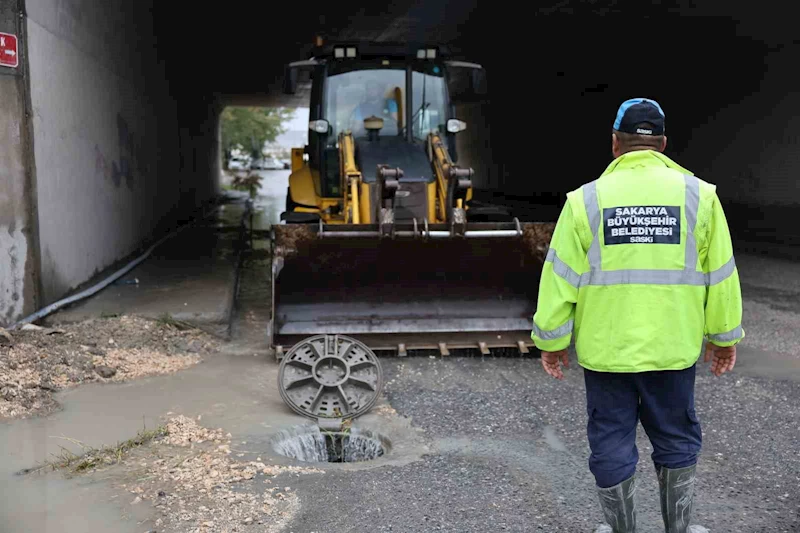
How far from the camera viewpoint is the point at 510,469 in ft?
13.9

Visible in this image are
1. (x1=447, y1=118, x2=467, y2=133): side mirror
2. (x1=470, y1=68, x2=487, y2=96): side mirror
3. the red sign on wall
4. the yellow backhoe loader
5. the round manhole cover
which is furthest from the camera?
(x1=470, y1=68, x2=487, y2=96): side mirror

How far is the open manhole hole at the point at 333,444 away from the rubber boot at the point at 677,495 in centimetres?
199

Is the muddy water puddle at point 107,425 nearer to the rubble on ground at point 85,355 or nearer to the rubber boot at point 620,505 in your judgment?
the rubble on ground at point 85,355

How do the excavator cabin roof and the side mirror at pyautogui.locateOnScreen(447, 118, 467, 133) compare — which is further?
the side mirror at pyautogui.locateOnScreen(447, 118, 467, 133)

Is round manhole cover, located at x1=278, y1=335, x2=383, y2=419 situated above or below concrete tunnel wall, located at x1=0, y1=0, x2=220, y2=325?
below

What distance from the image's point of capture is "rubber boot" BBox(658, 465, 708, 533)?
309cm

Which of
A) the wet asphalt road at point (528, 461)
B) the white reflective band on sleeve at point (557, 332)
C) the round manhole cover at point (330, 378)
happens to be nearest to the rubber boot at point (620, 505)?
the wet asphalt road at point (528, 461)

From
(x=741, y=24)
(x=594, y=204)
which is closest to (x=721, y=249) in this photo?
(x=594, y=204)

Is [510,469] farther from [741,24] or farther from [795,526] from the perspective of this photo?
[741,24]

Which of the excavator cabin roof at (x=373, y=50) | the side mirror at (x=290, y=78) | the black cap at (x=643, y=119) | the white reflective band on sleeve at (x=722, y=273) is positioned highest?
the excavator cabin roof at (x=373, y=50)

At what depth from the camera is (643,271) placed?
2.96 metres

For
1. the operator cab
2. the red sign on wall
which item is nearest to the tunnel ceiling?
the operator cab

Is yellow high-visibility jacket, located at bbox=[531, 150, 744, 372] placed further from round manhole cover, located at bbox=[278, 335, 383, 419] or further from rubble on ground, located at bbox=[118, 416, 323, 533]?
round manhole cover, located at bbox=[278, 335, 383, 419]

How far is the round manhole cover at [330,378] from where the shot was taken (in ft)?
16.9
